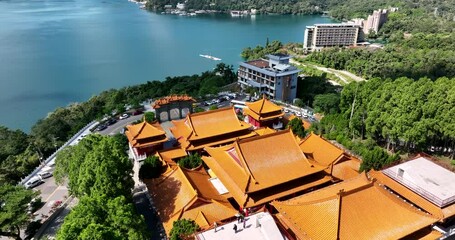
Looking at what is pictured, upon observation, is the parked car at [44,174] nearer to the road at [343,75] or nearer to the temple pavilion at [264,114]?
the temple pavilion at [264,114]

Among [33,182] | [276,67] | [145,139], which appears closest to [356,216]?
[145,139]

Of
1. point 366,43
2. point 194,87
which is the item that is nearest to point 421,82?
point 194,87

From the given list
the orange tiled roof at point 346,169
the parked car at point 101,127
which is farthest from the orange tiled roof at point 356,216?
the parked car at point 101,127

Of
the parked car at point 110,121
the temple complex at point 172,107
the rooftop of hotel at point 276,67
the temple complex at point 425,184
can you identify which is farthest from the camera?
the rooftop of hotel at point 276,67

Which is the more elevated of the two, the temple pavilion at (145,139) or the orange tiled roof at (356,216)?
the orange tiled roof at (356,216)

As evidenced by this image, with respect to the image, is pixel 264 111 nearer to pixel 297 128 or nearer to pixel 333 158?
pixel 297 128

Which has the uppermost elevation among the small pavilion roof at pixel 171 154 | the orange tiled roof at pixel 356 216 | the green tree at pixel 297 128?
the orange tiled roof at pixel 356 216

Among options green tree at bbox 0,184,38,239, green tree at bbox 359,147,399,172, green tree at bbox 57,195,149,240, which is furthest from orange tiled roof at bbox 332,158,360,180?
green tree at bbox 0,184,38,239
